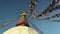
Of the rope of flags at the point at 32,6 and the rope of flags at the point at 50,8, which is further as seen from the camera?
the rope of flags at the point at 50,8

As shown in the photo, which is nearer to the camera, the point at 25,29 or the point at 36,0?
the point at 25,29

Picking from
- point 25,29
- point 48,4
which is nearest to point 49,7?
point 48,4

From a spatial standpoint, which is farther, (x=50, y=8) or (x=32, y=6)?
(x=50, y=8)

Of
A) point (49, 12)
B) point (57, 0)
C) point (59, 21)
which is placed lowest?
point (59, 21)

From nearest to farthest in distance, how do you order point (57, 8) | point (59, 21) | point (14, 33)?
point (14, 33) < point (59, 21) < point (57, 8)

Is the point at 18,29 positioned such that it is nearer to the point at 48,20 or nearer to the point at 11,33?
the point at 11,33

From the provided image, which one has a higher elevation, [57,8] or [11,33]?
[57,8]

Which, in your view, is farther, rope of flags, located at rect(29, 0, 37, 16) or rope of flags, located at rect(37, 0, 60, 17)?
rope of flags, located at rect(37, 0, 60, 17)

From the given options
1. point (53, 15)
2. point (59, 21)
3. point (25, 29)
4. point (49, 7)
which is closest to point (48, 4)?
point (49, 7)

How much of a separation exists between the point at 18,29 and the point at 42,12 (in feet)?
7.10

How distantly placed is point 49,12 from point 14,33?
2.19 meters

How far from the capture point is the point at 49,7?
2.93m

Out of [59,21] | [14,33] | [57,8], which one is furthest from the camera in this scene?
[57,8]

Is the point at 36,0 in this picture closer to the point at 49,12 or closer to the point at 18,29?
the point at 49,12
